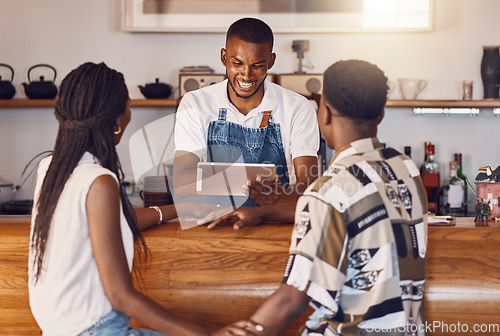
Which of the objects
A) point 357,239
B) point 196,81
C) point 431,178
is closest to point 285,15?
point 196,81

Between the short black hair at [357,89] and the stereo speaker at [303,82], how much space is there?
218 cm

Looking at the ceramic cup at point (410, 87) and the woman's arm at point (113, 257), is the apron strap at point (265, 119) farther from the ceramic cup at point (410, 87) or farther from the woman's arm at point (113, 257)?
the ceramic cup at point (410, 87)

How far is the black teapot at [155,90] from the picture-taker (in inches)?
134

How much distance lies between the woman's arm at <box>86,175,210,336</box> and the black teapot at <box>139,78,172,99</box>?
2.25 m

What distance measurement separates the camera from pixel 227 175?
71.8 inches

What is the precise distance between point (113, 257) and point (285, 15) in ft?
8.49

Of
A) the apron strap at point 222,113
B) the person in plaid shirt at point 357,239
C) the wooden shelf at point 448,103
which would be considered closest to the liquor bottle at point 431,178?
the wooden shelf at point 448,103

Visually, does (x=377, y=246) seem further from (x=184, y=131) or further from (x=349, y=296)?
(x=184, y=131)

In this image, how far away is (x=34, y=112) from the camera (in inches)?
146

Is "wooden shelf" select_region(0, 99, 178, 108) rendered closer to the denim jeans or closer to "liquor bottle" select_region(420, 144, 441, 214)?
"liquor bottle" select_region(420, 144, 441, 214)

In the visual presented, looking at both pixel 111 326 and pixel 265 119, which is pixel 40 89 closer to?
pixel 265 119

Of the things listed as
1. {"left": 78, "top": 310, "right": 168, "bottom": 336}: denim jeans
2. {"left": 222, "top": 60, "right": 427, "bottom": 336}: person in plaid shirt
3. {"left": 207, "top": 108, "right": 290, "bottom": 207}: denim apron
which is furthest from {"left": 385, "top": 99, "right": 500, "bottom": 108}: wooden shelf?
{"left": 78, "top": 310, "right": 168, "bottom": 336}: denim jeans

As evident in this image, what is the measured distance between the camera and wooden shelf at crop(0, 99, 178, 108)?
3381 mm

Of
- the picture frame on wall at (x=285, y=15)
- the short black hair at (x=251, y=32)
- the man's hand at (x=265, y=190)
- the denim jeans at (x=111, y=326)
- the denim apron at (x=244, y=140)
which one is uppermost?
the picture frame on wall at (x=285, y=15)
